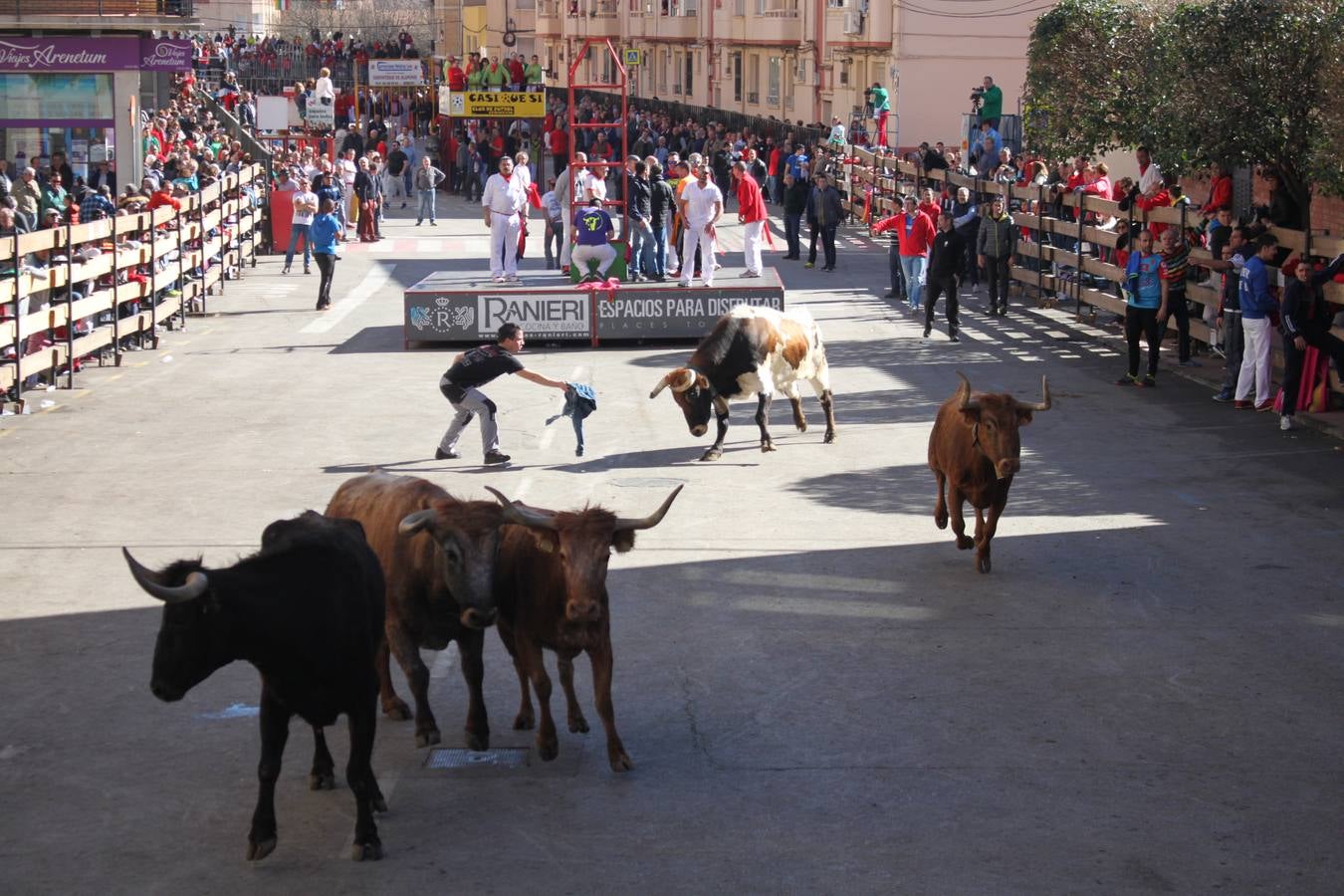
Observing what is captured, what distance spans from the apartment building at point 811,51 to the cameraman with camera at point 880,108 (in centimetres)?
91

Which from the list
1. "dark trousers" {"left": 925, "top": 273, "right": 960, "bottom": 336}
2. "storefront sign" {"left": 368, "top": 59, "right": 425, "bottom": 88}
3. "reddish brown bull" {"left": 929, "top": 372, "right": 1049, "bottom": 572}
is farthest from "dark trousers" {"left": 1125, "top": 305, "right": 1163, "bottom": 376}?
"storefront sign" {"left": 368, "top": 59, "right": 425, "bottom": 88}

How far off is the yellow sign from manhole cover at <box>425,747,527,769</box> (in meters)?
37.8

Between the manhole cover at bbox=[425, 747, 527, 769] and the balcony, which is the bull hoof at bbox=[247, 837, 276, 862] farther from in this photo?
the balcony

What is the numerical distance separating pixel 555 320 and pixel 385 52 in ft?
178

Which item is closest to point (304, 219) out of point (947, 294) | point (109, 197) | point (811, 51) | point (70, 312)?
point (109, 197)

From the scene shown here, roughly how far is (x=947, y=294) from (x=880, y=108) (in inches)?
894

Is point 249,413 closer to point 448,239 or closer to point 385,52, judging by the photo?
point 448,239

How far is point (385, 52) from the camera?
74.4 meters

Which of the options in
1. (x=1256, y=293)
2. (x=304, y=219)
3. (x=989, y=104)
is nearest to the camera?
(x=1256, y=293)

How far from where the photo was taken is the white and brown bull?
1597 cm

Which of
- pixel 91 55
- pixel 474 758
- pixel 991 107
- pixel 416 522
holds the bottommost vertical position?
pixel 474 758

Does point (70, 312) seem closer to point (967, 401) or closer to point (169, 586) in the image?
point (967, 401)

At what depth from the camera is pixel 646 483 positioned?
49.4ft

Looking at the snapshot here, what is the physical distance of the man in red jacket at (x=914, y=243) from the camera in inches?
1026
